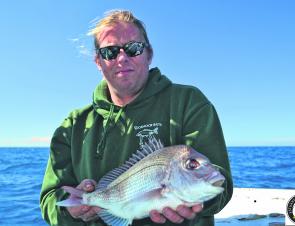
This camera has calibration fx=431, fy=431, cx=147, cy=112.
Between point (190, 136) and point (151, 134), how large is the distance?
1.26ft

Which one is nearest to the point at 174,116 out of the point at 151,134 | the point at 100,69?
the point at 151,134

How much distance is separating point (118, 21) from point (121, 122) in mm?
902

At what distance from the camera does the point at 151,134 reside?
367 cm

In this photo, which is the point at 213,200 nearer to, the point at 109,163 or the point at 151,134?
the point at 151,134

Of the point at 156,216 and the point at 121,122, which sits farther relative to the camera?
the point at 121,122

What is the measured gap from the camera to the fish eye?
2815 mm

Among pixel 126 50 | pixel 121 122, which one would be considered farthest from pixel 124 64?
pixel 121 122

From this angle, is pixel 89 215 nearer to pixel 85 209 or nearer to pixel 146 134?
pixel 85 209

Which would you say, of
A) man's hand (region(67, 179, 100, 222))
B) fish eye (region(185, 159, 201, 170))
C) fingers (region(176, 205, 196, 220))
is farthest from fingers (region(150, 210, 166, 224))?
man's hand (region(67, 179, 100, 222))

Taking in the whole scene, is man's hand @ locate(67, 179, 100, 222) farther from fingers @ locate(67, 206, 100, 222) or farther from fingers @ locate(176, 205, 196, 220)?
fingers @ locate(176, 205, 196, 220)

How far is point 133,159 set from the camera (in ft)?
10.9

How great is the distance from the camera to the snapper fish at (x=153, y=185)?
108 inches

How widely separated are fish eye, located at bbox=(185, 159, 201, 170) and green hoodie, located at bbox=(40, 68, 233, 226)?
47 centimetres

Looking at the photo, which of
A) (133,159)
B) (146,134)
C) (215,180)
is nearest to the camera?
(215,180)
